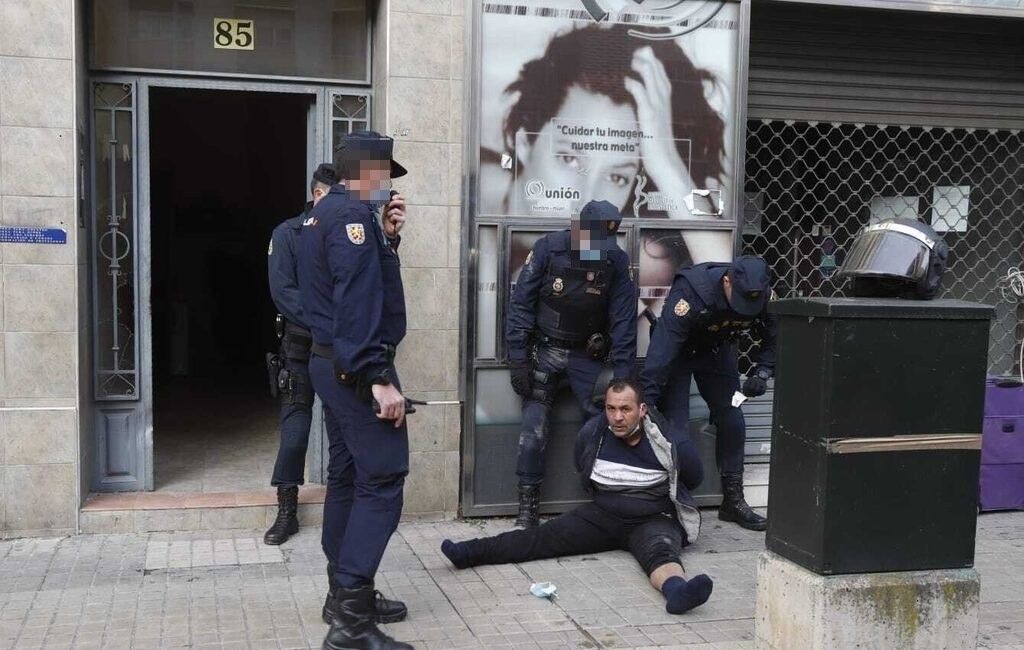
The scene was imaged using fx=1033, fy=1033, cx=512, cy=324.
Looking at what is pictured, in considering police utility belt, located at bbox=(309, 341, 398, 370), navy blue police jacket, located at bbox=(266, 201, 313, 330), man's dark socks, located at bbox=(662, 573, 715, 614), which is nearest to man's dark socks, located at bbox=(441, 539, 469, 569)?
man's dark socks, located at bbox=(662, 573, 715, 614)

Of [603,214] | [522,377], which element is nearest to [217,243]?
[522,377]

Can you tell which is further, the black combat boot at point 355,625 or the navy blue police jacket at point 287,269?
the navy blue police jacket at point 287,269

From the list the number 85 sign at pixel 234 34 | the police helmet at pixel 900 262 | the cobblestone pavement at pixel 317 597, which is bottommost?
the cobblestone pavement at pixel 317 597

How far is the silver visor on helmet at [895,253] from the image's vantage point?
3982 mm

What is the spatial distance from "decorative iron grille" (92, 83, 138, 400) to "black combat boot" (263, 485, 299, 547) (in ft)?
3.80

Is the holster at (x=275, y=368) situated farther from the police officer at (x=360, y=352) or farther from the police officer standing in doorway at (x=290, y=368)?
the police officer at (x=360, y=352)

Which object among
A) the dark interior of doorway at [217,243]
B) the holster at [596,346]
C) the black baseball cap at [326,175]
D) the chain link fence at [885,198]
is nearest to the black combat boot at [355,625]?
the black baseball cap at [326,175]

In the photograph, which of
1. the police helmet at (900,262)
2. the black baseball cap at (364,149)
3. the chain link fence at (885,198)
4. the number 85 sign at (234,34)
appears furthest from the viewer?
the chain link fence at (885,198)

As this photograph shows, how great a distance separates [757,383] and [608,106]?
6.23 feet

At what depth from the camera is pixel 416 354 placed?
607 centimetres

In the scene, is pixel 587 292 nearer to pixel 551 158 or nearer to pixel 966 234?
pixel 551 158

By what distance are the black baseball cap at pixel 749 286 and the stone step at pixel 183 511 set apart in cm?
265

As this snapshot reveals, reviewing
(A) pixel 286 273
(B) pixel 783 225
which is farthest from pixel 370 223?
(B) pixel 783 225

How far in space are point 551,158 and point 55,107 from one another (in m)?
2.76
